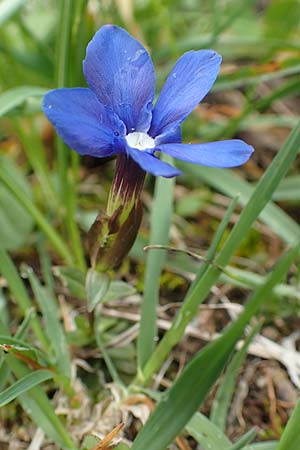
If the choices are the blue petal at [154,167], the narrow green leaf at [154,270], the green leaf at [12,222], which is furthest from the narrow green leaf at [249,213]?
the green leaf at [12,222]

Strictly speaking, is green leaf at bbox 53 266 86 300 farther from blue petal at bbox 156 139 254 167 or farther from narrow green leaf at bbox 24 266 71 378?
blue petal at bbox 156 139 254 167

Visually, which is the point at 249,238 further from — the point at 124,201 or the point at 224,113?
the point at 124,201

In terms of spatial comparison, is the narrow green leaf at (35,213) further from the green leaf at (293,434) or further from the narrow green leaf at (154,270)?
the green leaf at (293,434)

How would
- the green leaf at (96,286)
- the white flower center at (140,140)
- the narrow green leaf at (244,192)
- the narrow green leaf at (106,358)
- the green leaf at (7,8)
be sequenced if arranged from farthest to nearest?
the narrow green leaf at (244,192)
the green leaf at (7,8)
the narrow green leaf at (106,358)
the green leaf at (96,286)
the white flower center at (140,140)

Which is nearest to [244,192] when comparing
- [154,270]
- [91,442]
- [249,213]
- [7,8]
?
[154,270]

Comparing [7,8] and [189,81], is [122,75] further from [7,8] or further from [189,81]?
[7,8]

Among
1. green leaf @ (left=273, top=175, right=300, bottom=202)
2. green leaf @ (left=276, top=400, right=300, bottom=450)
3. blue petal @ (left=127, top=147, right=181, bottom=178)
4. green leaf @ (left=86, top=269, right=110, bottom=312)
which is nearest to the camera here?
blue petal @ (left=127, top=147, right=181, bottom=178)

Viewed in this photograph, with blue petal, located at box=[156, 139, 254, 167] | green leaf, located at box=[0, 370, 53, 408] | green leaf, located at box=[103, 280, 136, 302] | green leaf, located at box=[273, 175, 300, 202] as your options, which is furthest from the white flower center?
green leaf, located at box=[273, 175, 300, 202]

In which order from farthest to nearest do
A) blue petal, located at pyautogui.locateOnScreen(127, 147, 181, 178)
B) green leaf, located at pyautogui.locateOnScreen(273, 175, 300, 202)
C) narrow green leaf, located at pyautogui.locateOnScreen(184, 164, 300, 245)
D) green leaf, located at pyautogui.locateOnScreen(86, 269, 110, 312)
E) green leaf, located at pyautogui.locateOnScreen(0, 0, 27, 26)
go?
green leaf, located at pyautogui.locateOnScreen(273, 175, 300, 202) → narrow green leaf, located at pyautogui.locateOnScreen(184, 164, 300, 245) → green leaf, located at pyautogui.locateOnScreen(0, 0, 27, 26) → green leaf, located at pyautogui.locateOnScreen(86, 269, 110, 312) → blue petal, located at pyautogui.locateOnScreen(127, 147, 181, 178)
